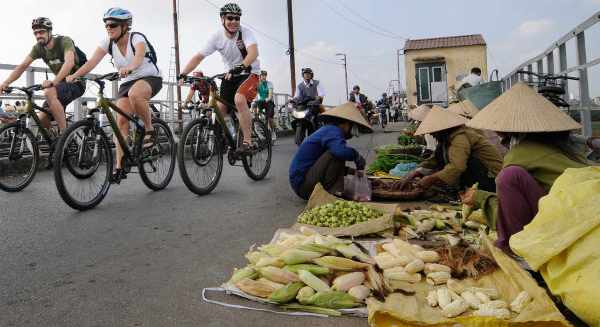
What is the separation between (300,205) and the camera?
5742 mm

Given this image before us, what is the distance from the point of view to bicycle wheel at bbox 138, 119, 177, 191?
648cm

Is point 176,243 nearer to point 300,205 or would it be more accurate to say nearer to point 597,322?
point 300,205

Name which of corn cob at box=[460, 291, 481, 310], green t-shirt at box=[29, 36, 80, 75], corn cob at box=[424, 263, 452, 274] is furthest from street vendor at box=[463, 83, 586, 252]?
green t-shirt at box=[29, 36, 80, 75]

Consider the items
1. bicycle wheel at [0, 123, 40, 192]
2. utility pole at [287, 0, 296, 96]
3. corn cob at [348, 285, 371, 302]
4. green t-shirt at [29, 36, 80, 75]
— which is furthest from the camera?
utility pole at [287, 0, 296, 96]

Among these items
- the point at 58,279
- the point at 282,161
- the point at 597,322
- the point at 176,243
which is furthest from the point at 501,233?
the point at 282,161

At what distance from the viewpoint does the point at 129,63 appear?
6199mm

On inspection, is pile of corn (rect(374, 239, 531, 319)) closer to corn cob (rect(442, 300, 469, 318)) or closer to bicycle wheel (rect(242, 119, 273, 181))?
corn cob (rect(442, 300, 469, 318))

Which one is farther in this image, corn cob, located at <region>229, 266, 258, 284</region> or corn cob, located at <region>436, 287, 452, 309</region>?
corn cob, located at <region>229, 266, 258, 284</region>

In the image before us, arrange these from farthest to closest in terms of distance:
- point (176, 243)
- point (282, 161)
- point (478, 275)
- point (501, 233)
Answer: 1. point (282, 161)
2. point (176, 243)
3. point (501, 233)
4. point (478, 275)

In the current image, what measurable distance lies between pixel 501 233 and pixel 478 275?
1.44 ft

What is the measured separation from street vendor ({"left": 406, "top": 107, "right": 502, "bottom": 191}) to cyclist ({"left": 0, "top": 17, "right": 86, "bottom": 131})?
5006 mm

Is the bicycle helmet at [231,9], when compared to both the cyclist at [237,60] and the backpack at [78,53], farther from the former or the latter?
the backpack at [78,53]

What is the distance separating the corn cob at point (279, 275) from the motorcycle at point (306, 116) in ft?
29.9

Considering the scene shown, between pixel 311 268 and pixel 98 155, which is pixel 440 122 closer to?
pixel 311 268
